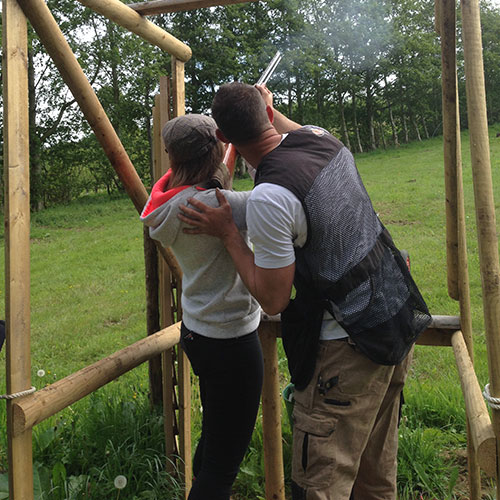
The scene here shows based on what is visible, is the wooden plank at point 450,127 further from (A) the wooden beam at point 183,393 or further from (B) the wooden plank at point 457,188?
(A) the wooden beam at point 183,393

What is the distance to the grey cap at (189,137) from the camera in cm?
176

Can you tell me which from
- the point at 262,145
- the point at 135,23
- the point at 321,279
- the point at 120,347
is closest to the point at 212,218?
the point at 262,145

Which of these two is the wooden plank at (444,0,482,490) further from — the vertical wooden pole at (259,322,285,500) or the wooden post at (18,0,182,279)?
the wooden post at (18,0,182,279)

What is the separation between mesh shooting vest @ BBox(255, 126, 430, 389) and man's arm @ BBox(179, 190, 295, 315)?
0.14 meters

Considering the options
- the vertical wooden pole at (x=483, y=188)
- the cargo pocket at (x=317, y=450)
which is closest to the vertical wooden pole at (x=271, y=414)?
the cargo pocket at (x=317, y=450)

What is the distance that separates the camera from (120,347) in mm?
5734

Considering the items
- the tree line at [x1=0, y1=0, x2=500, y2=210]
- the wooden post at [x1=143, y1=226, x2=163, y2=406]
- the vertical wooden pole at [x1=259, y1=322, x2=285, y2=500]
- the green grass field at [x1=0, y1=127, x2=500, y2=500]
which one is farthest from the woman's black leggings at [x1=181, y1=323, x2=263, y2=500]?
the tree line at [x1=0, y1=0, x2=500, y2=210]

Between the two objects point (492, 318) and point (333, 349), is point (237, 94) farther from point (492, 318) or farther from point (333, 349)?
point (492, 318)

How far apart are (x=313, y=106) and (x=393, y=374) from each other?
27721 mm

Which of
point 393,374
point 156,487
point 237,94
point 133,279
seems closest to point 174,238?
point 237,94

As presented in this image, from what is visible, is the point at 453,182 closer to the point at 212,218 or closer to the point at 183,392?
the point at 212,218

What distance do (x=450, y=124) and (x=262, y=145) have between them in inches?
30.5

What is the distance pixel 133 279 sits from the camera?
8.27 metres

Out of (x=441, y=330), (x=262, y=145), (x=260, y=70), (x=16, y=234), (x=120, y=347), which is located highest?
(x=260, y=70)
